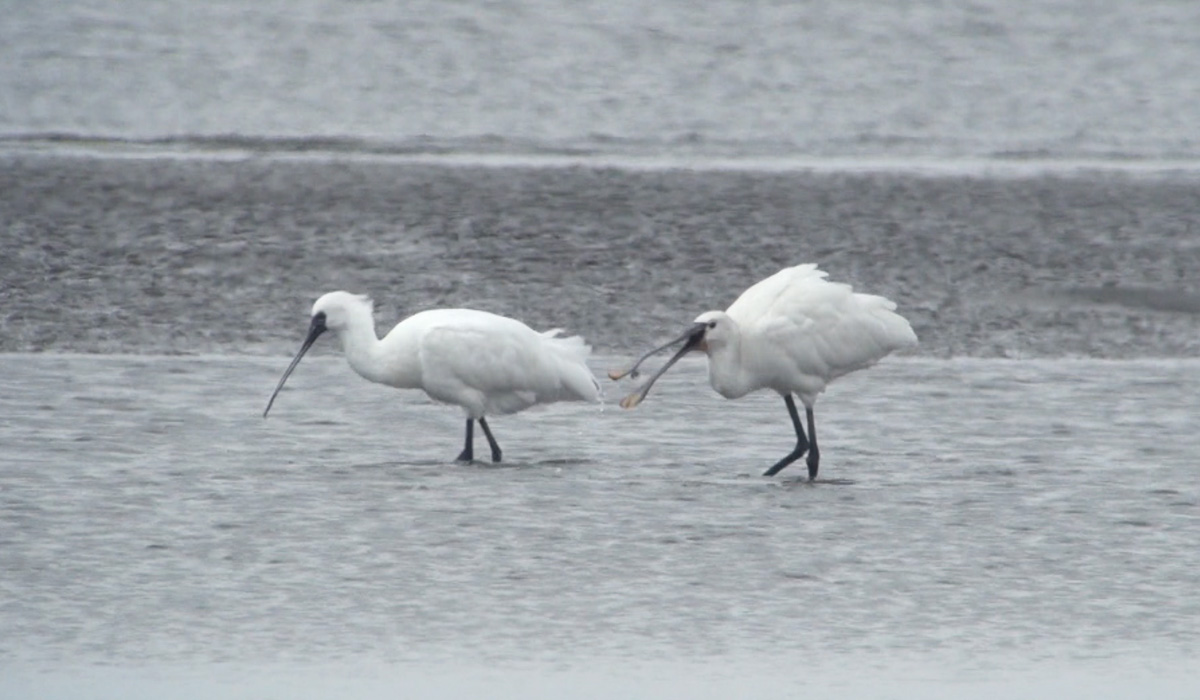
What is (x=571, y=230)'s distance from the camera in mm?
14766

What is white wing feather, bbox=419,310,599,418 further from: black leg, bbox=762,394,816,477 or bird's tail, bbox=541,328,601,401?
black leg, bbox=762,394,816,477

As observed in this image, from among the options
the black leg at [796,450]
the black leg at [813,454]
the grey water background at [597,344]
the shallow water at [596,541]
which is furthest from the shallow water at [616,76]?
the black leg at [813,454]

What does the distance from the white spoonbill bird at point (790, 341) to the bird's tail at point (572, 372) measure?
1.56 feet

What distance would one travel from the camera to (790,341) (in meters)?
9.36

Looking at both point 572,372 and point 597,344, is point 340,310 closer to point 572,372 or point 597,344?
point 572,372

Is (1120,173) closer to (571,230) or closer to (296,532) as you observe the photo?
(571,230)

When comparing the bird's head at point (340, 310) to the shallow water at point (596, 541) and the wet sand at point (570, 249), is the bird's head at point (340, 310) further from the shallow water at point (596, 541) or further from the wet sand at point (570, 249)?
the wet sand at point (570, 249)

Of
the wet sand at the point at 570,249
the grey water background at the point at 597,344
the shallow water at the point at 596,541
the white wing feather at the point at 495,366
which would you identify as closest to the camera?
the shallow water at the point at 596,541

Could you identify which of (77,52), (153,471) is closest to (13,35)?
(77,52)

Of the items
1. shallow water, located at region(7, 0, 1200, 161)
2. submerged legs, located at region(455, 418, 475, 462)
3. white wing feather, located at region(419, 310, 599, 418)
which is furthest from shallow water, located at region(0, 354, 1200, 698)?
shallow water, located at region(7, 0, 1200, 161)

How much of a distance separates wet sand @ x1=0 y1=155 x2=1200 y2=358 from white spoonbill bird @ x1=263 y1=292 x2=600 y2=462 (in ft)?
8.94

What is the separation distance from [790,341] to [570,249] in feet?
16.6

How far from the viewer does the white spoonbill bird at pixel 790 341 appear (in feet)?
30.7

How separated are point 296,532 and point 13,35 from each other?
12270 mm
